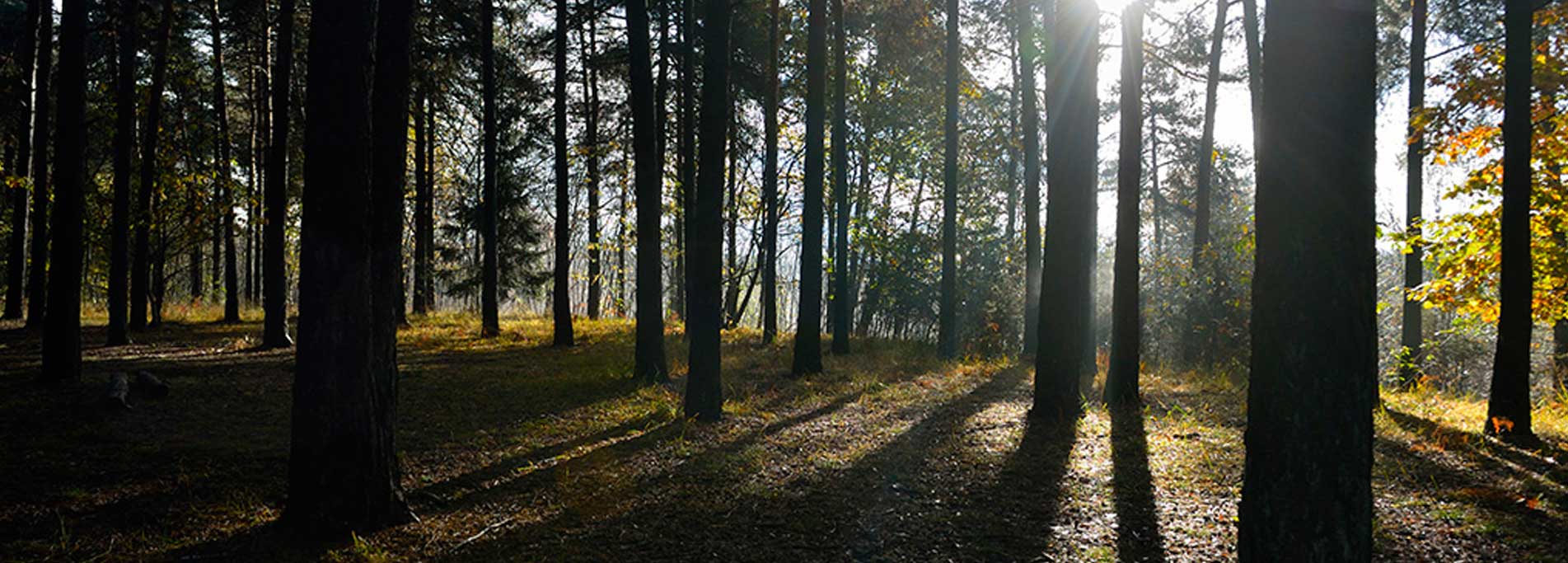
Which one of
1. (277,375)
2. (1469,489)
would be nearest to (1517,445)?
(1469,489)

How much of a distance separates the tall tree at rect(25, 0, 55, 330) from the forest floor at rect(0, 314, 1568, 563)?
Result: 3.99 meters

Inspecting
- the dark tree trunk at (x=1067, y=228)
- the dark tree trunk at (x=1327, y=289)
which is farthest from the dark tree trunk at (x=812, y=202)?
the dark tree trunk at (x=1327, y=289)

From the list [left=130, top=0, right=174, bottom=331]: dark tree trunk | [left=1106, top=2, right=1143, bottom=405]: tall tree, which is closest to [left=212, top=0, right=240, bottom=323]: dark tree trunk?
[left=130, top=0, right=174, bottom=331]: dark tree trunk

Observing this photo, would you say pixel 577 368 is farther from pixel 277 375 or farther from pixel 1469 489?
pixel 1469 489

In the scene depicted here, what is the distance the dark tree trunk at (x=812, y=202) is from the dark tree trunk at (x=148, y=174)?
9.99 m

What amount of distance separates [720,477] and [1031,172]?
42.3ft

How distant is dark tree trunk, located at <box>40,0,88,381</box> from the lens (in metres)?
8.33

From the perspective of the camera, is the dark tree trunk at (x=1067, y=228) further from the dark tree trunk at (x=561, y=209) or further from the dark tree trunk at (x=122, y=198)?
the dark tree trunk at (x=122, y=198)

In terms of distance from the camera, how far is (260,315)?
19.7m

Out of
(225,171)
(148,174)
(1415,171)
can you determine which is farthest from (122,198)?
(1415,171)

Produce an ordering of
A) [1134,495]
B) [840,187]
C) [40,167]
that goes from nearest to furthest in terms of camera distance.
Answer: [1134,495] → [40,167] → [840,187]

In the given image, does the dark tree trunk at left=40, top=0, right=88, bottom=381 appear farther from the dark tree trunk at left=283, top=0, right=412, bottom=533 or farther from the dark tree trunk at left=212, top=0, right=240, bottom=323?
the dark tree trunk at left=212, top=0, right=240, bottom=323

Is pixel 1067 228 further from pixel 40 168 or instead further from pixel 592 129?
pixel 40 168

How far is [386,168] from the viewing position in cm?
496
